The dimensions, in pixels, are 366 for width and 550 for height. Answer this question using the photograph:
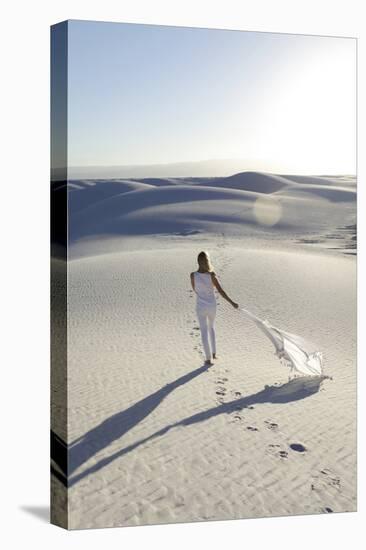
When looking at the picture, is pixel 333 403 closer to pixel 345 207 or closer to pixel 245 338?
pixel 245 338

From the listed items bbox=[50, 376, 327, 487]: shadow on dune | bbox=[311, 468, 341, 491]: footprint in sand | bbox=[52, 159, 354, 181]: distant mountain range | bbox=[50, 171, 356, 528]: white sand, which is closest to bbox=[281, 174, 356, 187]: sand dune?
bbox=[50, 171, 356, 528]: white sand

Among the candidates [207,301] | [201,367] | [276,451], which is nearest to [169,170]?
[207,301]

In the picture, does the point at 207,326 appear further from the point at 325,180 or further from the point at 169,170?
the point at 325,180

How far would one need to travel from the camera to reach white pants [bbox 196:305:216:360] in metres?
14.3

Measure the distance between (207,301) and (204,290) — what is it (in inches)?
5.7

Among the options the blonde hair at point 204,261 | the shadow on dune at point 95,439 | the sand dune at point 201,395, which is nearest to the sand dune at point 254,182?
the sand dune at point 201,395

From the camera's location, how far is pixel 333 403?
1459 centimetres

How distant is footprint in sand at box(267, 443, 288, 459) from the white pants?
4.34 feet

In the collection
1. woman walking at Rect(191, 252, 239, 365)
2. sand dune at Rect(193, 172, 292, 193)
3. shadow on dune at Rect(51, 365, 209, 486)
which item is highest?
sand dune at Rect(193, 172, 292, 193)

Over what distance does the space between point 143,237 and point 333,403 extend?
316cm

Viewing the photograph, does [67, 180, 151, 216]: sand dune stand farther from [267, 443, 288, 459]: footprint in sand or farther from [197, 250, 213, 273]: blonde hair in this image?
[267, 443, 288, 459]: footprint in sand

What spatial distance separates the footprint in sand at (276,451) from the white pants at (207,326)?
132cm

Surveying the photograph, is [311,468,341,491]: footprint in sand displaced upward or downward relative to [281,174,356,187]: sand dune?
downward

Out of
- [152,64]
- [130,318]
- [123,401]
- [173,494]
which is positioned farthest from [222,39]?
[173,494]
